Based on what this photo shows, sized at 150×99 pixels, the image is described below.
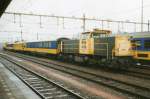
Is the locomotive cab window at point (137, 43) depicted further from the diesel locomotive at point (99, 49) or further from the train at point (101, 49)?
the diesel locomotive at point (99, 49)

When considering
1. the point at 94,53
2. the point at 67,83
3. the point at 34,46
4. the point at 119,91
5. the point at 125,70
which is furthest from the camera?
the point at 34,46

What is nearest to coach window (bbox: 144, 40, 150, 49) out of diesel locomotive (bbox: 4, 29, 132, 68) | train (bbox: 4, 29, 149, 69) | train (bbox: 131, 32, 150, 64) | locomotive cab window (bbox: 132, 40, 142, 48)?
train (bbox: 131, 32, 150, 64)

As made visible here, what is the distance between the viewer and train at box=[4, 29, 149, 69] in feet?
61.8

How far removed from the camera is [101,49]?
67.2 feet

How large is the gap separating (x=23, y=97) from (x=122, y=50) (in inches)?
400

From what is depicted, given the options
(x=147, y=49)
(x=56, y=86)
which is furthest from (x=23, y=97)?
(x=147, y=49)

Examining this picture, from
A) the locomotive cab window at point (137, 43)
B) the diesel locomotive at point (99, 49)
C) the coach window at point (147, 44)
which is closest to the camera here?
the diesel locomotive at point (99, 49)

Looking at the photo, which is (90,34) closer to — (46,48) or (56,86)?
(56,86)

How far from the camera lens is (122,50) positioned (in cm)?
1892

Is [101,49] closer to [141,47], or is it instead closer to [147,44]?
[141,47]

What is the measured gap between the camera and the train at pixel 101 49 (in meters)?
18.8

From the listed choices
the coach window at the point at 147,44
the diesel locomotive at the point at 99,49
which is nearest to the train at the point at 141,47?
the coach window at the point at 147,44

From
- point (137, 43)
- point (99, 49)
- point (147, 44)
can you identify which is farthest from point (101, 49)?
point (147, 44)

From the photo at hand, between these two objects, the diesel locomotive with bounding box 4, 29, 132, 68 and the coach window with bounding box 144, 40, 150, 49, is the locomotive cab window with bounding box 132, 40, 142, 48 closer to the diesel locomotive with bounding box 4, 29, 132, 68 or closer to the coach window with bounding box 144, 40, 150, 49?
the coach window with bounding box 144, 40, 150, 49
